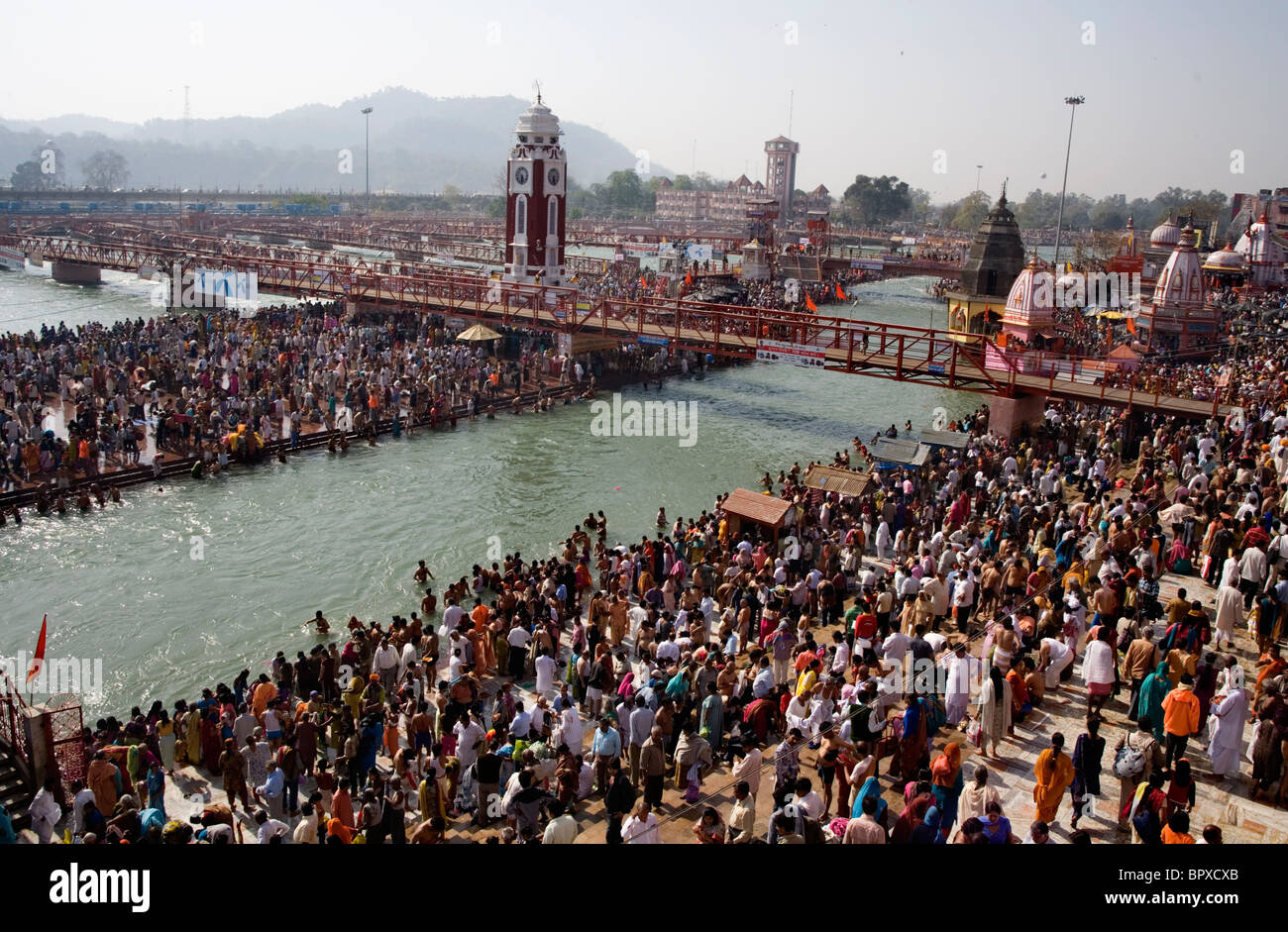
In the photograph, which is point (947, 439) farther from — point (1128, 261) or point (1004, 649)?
point (1128, 261)

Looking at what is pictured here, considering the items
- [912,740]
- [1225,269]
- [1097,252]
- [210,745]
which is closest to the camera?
[912,740]

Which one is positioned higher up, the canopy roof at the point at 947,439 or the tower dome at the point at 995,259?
the tower dome at the point at 995,259

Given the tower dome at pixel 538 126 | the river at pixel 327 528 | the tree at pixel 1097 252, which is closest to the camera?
the river at pixel 327 528

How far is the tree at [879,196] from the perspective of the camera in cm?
15550

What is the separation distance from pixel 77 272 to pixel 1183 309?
60.1 meters

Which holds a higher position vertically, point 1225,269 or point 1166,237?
point 1166,237

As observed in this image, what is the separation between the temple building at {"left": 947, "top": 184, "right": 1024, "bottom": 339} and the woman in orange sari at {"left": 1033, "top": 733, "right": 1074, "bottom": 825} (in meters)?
35.6

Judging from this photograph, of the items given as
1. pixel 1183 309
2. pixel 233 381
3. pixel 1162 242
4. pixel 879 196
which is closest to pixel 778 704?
pixel 233 381

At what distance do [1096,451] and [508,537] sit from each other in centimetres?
1374

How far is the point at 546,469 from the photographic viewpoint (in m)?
26.2

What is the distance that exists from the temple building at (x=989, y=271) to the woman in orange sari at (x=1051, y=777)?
35587mm

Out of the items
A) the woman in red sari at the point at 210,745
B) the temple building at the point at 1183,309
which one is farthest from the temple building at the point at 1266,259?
the woman in red sari at the point at 210,745

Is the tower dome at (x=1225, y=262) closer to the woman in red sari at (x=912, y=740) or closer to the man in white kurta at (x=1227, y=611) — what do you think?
the man in white kurta at (x=1227, y=611)

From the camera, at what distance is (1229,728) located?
9.07 metres
